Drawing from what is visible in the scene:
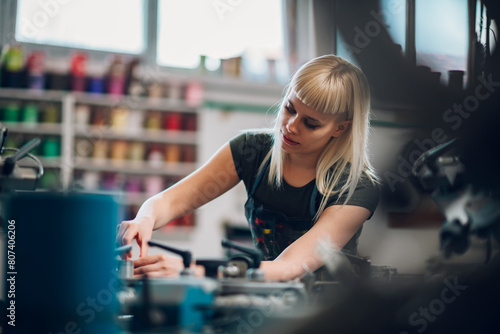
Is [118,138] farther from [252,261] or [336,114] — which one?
[252,261]

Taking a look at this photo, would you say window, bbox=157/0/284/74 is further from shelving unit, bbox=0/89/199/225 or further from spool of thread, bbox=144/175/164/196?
spool of thread, bbox=144/175/164/196

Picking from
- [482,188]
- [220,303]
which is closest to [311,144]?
[482,188]

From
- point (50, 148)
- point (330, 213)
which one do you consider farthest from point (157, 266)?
point (50, 148)

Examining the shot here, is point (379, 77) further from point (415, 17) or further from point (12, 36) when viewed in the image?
point (12, 36)

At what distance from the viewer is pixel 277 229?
1288 millimetres

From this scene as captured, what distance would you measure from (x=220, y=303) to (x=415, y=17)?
3.22 feet

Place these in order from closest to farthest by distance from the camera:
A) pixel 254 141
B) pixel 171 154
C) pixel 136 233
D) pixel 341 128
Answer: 1. pixel 136 233
2. pixel 341 128
3. pixel 254 141
4. pixel 171 154

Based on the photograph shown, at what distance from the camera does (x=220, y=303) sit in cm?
60

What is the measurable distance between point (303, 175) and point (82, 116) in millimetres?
2863

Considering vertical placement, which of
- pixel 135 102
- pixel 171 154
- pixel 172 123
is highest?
pixel 135 102

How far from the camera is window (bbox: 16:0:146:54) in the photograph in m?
3.85

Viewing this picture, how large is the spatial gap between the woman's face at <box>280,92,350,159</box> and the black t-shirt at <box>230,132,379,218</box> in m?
0.12

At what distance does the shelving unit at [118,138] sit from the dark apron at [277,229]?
8.24ft

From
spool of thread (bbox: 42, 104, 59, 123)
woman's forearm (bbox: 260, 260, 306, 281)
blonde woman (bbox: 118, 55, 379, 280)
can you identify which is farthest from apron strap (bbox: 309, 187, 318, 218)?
spool of thread (bbox: 42, 104, 59, 123)
